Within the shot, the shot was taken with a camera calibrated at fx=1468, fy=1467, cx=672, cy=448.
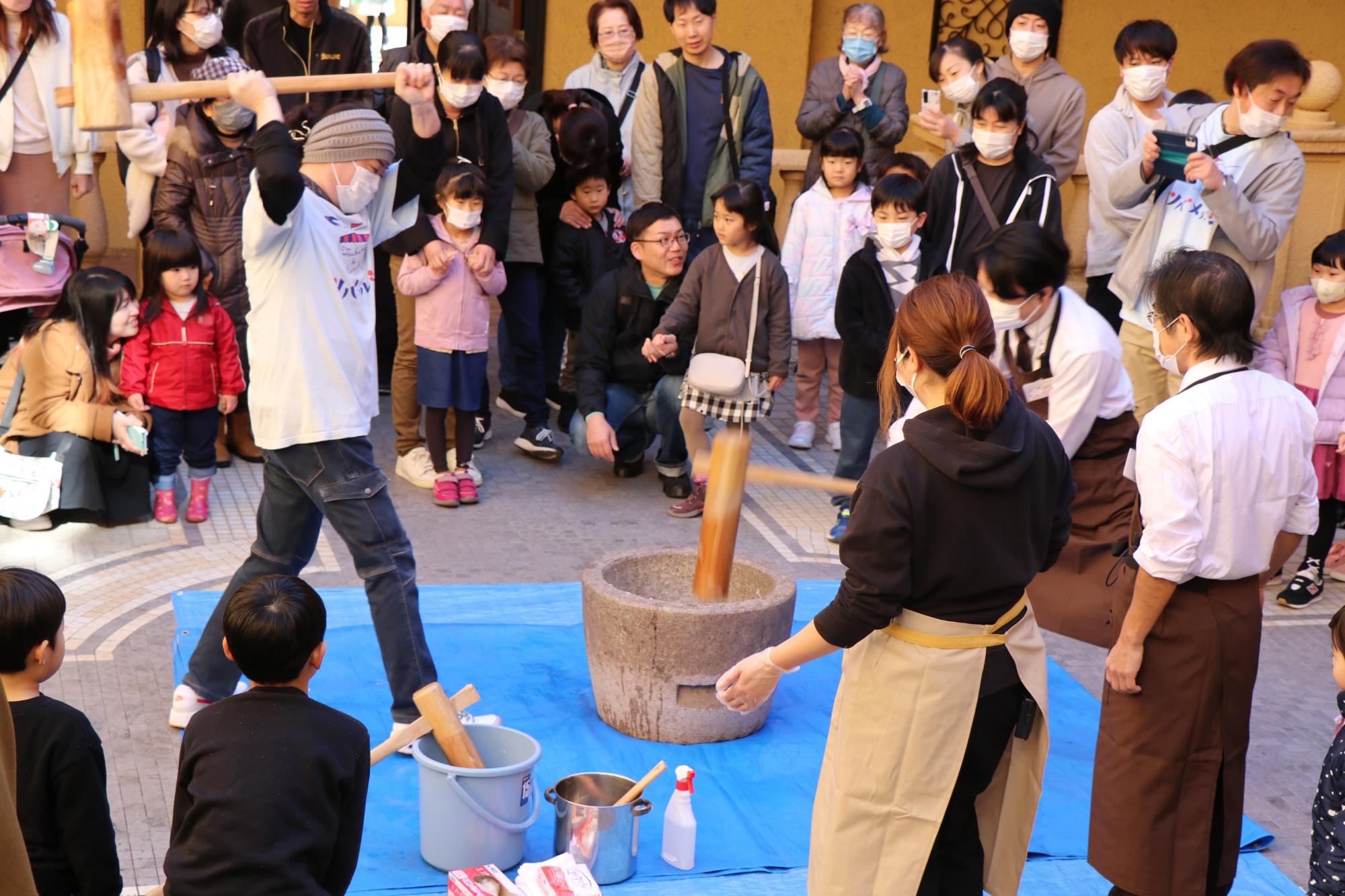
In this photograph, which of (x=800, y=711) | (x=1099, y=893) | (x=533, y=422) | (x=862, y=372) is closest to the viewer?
(x=1099, y=893)

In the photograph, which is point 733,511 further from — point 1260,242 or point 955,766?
point 1260,242

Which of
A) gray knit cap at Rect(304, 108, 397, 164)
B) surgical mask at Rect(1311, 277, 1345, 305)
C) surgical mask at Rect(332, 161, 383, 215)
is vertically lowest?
surgical mask at Rect(1311, 277, 1345, 305)

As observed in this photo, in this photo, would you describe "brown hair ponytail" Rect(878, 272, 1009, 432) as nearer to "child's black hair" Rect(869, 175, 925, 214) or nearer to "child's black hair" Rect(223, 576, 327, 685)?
"child's black hair" Rect(223, 576, 327, 685)

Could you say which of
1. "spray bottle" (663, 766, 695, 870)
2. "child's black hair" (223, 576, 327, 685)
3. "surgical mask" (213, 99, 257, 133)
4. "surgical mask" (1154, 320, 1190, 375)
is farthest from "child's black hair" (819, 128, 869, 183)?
"child's black hair" (223, 576, 327, 685)

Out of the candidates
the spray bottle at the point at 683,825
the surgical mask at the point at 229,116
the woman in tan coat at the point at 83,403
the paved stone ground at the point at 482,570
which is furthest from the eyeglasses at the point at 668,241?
the spray bottle at the point at 683,825

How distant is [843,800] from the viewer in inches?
124

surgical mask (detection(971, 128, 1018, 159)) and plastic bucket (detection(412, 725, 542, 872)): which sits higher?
surgical mask (detection(971, 128, 1018, 159))

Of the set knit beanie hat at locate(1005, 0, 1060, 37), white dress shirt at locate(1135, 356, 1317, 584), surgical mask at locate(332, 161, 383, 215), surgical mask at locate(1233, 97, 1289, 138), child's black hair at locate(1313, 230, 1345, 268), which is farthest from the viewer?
knit beanie hat at locate(1005, 0, 1060, 37)

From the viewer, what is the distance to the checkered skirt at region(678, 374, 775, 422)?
677 centimetres

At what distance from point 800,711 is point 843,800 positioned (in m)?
2.00

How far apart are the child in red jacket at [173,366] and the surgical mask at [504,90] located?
1677 millimetres

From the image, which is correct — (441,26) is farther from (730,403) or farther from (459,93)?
(730,403)

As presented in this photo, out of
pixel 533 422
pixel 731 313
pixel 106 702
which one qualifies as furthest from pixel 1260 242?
pixel 106 702

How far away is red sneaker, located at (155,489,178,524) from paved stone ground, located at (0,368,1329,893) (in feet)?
0.19
